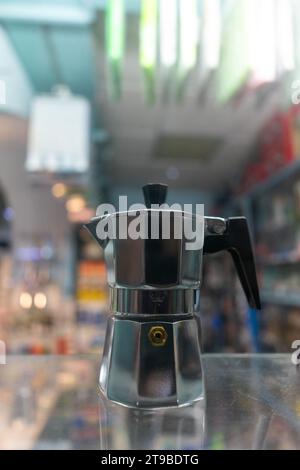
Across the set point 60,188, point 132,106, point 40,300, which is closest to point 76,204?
point 60,188

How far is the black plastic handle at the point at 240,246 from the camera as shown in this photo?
0.55 metres

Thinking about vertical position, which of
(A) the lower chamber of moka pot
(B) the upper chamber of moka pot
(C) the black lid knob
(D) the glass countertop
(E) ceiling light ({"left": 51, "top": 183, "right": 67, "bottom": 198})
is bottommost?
(D) the glass countertop

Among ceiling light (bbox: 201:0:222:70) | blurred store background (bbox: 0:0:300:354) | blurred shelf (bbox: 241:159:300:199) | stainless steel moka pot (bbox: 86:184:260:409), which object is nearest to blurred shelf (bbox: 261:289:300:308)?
blurred store background (bbox: 0:0:300:354)

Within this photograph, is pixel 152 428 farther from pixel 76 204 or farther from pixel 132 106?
pixel 76 204

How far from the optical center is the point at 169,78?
1.56 m

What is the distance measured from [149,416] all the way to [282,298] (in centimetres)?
201

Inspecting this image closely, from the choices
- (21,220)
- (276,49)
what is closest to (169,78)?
(276,49)

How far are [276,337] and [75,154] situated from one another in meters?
1.83

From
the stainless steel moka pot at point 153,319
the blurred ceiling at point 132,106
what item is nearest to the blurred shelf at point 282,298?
the blurred ceiling at point 132,106

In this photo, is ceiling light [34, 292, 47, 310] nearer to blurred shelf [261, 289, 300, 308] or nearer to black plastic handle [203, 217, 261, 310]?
blurred shelf [261, 289, 300, 308]

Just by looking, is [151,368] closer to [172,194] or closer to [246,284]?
[246,284]

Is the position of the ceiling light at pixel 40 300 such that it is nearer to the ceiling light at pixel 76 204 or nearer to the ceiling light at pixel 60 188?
the ceiling light at pixel 76 204

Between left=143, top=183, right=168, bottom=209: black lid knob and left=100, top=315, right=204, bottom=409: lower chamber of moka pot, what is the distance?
18 centimetres
